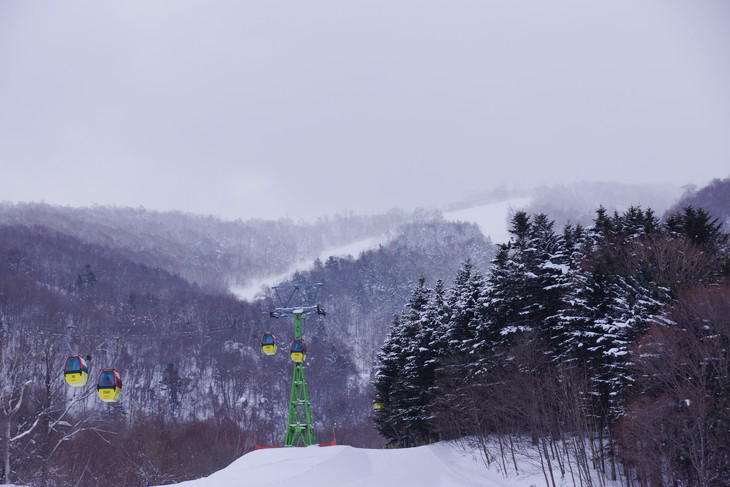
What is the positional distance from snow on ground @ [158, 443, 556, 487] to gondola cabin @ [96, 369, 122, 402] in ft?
17.4

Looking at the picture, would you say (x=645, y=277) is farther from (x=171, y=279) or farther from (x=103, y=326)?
(x=171, y=279)

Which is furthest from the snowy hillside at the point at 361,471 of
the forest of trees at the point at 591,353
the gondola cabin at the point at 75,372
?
the gondola cabin at the point at 75,372

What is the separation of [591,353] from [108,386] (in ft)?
67.3

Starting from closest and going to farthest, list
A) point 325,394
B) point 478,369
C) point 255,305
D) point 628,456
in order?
1. point 628,456
2. point 478,369
3. point 325,394
4. point 255,305

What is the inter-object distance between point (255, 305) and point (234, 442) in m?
74.1

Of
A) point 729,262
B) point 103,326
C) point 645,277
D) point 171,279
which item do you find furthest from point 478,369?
point 171,279

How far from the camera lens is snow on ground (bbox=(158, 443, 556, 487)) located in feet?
66.4

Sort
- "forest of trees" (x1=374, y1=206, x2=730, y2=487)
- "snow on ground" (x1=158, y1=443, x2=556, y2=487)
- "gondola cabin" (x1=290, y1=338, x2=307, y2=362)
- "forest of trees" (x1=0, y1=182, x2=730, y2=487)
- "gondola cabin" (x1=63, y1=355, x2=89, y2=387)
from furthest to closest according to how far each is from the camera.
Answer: "gondola cabin" (x1=290, y1=338, x2=307, y2=362)
"gondola cabin" (x1=63, y1=355, x2=89, y2=387)
"snow on ground" (x1=158, y1=443, x2=556, y2=487)
"forest of trees" (x1=0, y1=182, x2=730, y2=487)
"forest of trees" (x1=374, y1=206, x2=730, y2=487)

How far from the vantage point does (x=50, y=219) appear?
7303 inches

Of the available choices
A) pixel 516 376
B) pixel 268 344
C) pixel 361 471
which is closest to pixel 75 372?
pixel 268 344

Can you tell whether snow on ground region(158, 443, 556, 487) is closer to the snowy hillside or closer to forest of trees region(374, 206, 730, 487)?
the snowy hillside

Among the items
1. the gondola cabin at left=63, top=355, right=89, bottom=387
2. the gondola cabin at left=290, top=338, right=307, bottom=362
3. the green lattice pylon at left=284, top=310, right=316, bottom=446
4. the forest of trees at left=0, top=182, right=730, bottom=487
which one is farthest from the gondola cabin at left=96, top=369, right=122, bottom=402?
the green lattice pylon at left=284, top=310, right=316, bottom=446

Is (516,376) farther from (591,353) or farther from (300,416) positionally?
(300,416)

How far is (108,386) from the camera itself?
22625 millimetres
